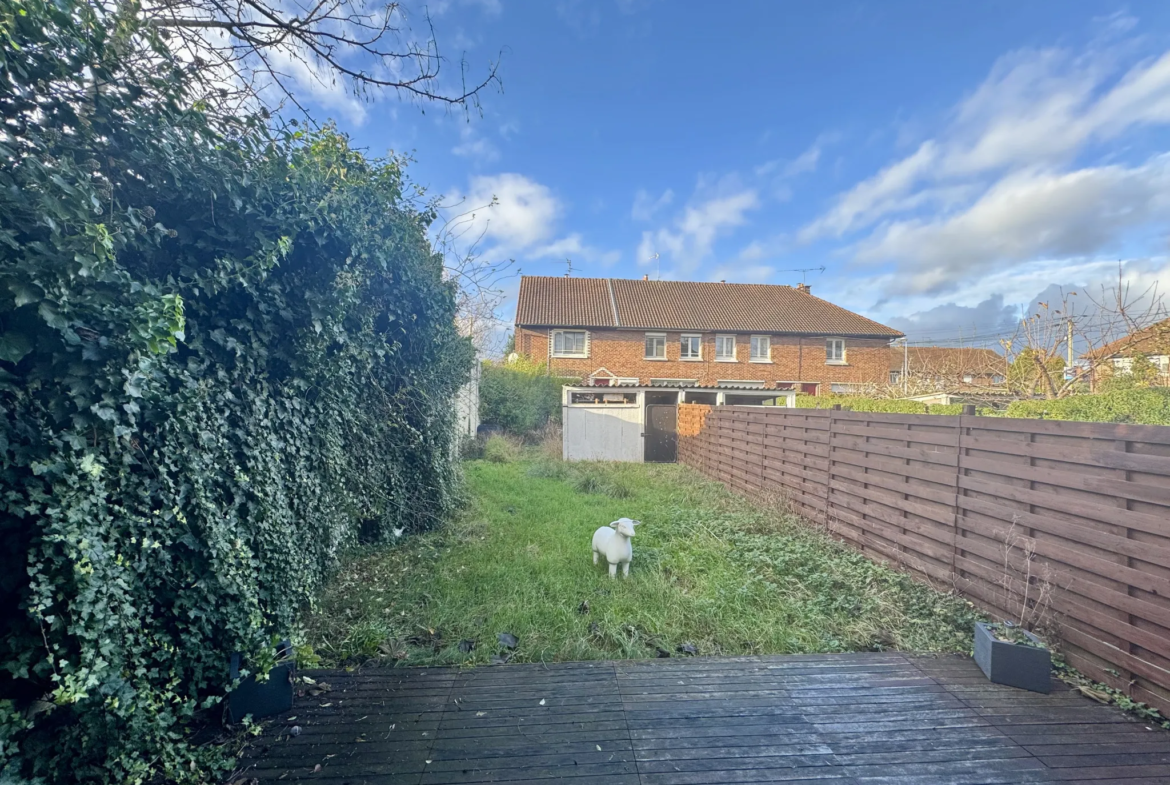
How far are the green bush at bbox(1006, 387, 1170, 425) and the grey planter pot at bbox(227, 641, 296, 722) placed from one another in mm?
7219

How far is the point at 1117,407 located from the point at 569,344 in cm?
1668

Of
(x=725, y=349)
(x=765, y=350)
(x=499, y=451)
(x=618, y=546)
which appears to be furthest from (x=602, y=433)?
(x=765, y=350)

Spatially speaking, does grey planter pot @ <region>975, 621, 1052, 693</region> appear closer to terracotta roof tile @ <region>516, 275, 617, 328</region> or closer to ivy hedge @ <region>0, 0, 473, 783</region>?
ivy hedge @ <region>0, 0, 473, 783</region>

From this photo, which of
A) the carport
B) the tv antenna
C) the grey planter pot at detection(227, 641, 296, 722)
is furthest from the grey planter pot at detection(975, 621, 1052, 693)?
the tv antenna

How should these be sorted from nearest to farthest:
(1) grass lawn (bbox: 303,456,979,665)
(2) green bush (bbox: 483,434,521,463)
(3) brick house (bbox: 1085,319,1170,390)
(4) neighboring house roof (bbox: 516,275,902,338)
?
1. (1) grass lawn (bbox: 303,456,979,665)
2. (3) brick house (bbox: 1085,319,1170,390)
3. (2) green bush (bbox: 483,434,521,463)
4. (4) neighboring house roof (bbox: 516,275,902,338)

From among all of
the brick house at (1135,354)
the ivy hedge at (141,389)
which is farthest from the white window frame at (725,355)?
the ivy hedge at (141,389)

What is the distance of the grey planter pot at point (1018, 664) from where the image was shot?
8.50 ft

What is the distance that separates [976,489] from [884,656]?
149cm

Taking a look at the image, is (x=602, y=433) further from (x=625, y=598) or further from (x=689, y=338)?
(x=689, y=338)

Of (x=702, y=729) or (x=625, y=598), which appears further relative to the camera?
(x=625, y=598)

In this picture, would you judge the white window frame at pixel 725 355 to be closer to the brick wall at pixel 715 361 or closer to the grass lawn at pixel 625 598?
the brick wall at pixel 715 361

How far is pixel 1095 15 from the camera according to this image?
496 centimetres

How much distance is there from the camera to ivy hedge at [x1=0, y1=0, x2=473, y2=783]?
5.03 ft

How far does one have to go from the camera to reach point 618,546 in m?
4.27
